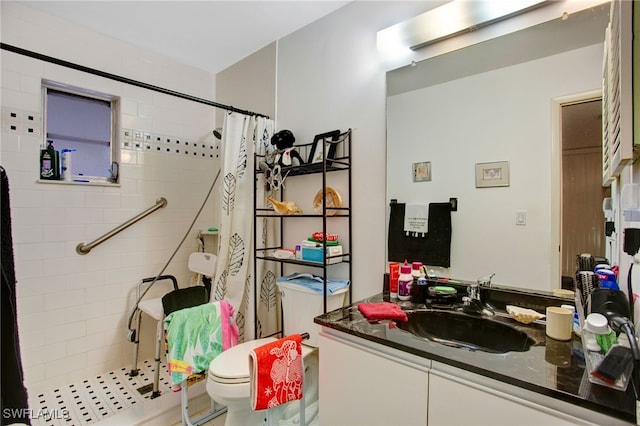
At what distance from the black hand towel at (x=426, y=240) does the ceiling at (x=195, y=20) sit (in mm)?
1308

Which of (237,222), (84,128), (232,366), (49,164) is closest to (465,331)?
(232,366)

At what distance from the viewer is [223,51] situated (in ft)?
7.97

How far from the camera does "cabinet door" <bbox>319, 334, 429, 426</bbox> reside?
3.11 feet

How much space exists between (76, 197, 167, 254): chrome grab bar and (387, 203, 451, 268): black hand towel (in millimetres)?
1866

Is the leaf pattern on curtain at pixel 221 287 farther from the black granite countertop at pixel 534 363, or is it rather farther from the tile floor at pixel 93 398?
the black granite countertop at pixel 534 363

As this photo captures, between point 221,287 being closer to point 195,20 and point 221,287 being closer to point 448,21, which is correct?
point 195,20

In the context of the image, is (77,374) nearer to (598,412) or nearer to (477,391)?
(477,391)

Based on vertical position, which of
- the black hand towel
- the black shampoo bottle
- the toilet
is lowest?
the toilet

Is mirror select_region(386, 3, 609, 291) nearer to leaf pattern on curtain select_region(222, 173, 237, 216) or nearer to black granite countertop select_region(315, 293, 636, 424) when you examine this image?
black granite countertop select_region(315, 293, 636, 424)

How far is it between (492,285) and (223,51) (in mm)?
2423

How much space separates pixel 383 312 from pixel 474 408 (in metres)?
0.44

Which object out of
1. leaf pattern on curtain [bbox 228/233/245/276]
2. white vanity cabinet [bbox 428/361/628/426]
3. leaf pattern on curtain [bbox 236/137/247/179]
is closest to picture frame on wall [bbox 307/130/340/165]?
leaf pattern on curtain [bbox 236/137/247/179]

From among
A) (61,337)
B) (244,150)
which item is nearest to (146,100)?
(244,150)

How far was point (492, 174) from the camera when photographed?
1.33 meters
